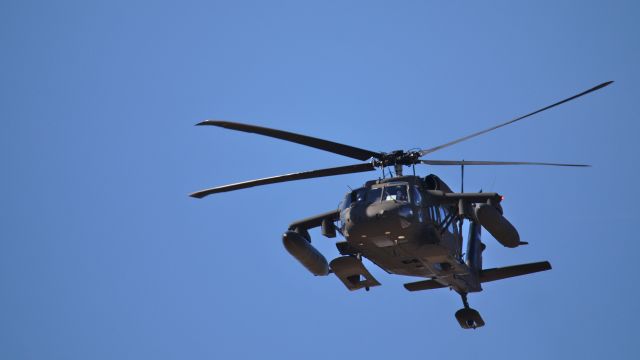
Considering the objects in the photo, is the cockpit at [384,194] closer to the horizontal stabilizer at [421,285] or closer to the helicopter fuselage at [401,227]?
the helicopter fuselage at [401,227]

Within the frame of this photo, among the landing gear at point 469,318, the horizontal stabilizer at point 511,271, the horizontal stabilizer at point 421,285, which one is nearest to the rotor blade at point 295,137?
the horizontal stabilizer at point 421,285

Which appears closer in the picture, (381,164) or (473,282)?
(381,164)

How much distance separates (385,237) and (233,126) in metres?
4.39

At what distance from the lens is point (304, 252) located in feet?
77.8

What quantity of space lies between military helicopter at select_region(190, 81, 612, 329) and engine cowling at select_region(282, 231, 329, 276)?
3cm

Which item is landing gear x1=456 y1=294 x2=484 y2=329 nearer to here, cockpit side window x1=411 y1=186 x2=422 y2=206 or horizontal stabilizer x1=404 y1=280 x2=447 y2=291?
horizontal stabilizer x1=404 y1=280 x2=447 y2=291

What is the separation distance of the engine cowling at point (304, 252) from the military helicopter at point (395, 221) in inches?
1.0

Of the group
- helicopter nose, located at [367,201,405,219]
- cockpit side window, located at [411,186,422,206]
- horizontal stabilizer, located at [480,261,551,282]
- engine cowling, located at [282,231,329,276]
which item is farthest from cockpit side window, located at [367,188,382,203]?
horizontal stabilizer, located at [480,261,551,282]

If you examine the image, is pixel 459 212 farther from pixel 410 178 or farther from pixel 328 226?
pixel 328 226

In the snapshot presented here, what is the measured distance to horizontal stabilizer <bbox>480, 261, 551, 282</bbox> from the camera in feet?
81.8

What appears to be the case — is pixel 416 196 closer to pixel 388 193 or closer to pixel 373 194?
pixel 388 193

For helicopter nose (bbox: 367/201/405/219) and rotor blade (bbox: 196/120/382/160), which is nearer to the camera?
rotor blade (bbox: 196/120/382/160)

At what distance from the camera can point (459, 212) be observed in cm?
2362

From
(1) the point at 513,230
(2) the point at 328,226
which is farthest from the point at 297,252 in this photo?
(1) the point at 513,230
